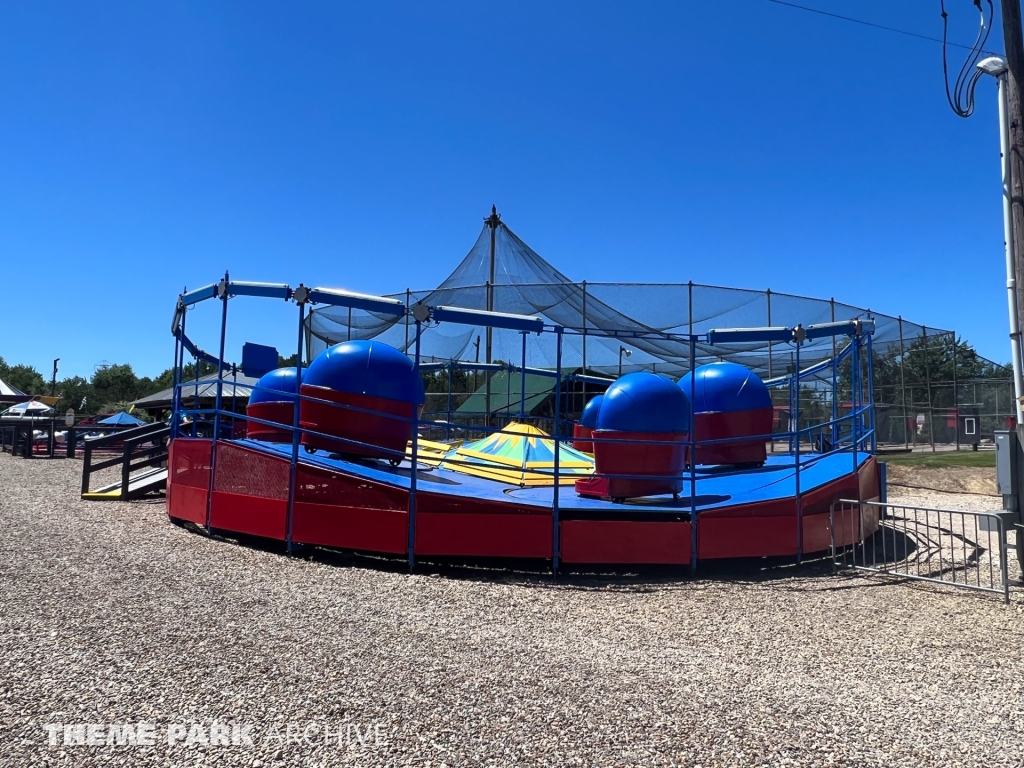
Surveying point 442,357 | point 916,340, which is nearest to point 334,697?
point 442,357

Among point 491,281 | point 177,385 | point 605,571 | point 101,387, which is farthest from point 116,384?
point 605,571

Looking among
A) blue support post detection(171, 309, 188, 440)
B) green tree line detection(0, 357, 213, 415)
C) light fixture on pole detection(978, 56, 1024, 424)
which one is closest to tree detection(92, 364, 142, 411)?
green tree line detection(0, 357, 213, 415)

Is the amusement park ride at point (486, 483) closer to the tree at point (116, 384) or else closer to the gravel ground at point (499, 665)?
the gravel ground at point (499, 665)

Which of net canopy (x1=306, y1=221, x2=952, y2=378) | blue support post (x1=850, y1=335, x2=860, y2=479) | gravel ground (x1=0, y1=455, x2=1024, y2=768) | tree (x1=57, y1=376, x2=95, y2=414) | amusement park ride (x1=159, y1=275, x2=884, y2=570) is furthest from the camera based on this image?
tree (x1=57, y1=376, x2=95, y2=414)

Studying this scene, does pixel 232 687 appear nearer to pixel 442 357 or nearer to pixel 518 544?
pixel 518 544

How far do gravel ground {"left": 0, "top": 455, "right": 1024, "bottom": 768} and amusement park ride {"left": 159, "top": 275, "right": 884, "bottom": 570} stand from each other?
1.35 ft

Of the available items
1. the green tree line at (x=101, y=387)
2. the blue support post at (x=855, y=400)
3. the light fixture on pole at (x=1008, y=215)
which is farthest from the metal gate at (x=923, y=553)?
the green tree line at (x=101, y=387)

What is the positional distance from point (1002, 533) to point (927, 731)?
3.80 metres

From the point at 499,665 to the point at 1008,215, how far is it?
21.9 feet

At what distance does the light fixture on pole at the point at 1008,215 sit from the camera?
22.5ft

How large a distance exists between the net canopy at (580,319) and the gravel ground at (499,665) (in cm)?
988

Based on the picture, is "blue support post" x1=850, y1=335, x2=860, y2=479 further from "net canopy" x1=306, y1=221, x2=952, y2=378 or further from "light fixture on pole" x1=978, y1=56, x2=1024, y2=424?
"net canopy" x1=306, y1=221, x2=952, y2=378

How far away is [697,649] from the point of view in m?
4.79

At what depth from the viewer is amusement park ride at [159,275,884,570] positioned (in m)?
7.04
